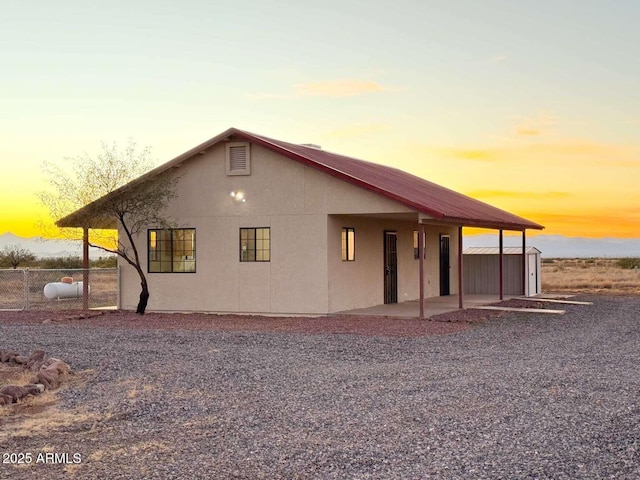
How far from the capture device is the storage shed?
28891mm

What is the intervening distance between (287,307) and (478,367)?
9.35m

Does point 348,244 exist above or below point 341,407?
above

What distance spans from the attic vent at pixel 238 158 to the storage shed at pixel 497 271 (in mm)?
12355

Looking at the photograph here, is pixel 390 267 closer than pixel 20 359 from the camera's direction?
No

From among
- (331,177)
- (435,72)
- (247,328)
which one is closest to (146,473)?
(247,328)

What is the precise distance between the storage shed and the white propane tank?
585 inches

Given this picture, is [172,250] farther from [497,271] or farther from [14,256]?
[14,256]

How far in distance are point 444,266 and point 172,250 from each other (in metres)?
11.0

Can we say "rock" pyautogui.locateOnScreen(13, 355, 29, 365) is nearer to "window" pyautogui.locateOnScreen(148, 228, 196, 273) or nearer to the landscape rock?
the landscape rock

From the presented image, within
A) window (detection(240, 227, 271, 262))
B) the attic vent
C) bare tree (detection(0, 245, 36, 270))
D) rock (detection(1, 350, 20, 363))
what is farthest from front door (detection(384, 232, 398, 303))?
bare tree (detection(0, 245, 36, 270))

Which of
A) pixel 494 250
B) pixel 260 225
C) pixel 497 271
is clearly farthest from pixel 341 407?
pixel 494 250

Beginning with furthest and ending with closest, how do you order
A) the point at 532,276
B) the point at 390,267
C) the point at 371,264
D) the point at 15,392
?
the point at 532,276 < the point at 390,267 < the point at 371,264 < the point at 15,392

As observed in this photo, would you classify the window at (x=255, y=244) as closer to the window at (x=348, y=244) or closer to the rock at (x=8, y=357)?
the window at (x=348, y=244)

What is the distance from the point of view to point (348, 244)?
21.0 metres
